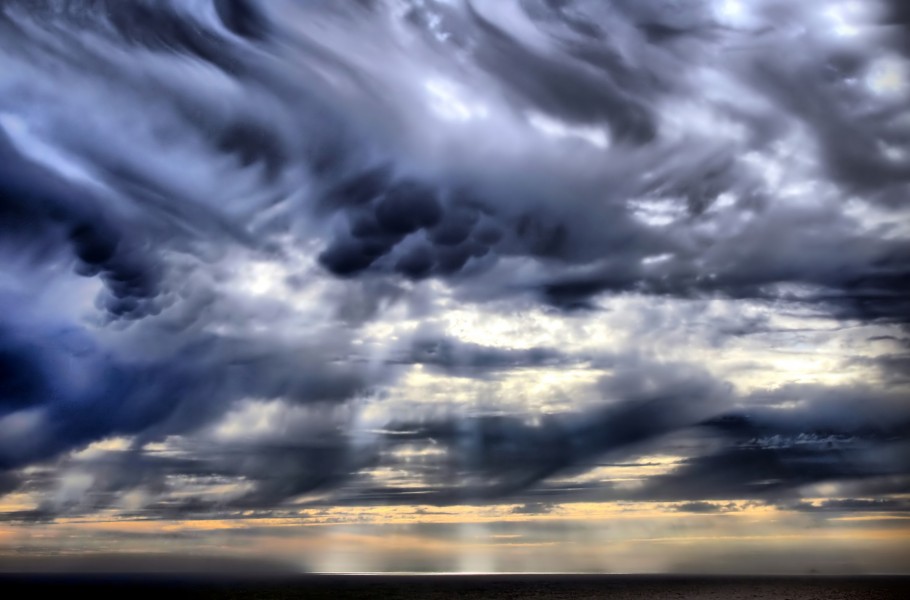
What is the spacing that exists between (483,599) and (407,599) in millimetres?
19016

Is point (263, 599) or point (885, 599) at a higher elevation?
point (263, 599)

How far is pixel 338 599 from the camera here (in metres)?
193

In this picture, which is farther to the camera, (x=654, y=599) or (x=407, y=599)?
(x=654, y=599)

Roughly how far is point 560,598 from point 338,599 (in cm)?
5716

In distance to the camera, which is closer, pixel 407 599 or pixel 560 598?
pixel 407 599

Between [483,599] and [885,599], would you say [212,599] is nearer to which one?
[483,599]

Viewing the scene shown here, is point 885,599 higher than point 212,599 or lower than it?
lower

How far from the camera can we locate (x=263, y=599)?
19950cm

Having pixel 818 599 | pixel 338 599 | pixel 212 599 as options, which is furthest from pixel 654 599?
pixel 212 599

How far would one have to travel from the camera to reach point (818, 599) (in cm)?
19962

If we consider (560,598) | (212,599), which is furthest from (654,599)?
(212,599)

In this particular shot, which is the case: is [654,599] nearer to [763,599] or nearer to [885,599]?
[763,599]

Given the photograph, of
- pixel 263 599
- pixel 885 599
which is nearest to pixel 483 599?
pixel 263 599

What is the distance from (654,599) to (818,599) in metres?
43.7
